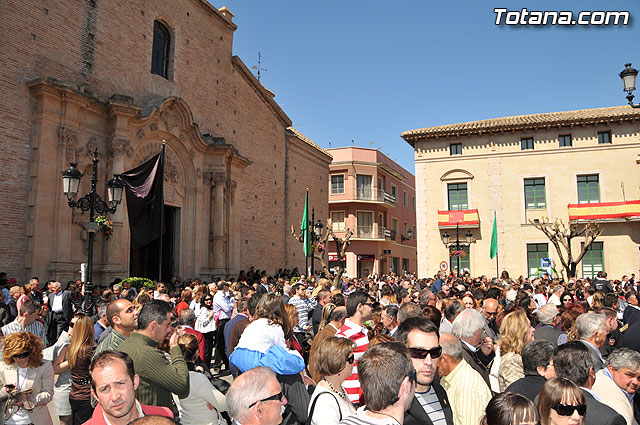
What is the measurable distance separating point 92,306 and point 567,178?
29.5 m

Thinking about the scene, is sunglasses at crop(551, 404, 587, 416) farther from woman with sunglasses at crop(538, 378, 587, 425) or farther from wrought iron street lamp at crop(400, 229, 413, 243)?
wrought iron street lamp at crop(400, 229, 413, 243)

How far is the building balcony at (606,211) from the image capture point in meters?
29.3

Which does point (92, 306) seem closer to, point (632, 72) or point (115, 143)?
point (115, 143)

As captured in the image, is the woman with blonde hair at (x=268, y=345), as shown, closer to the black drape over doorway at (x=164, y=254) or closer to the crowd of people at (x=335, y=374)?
the crowd of people at (x=335, y=374)

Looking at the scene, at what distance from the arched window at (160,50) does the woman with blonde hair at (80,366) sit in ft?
57.0

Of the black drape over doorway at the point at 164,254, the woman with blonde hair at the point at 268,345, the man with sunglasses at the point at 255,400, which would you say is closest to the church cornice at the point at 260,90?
the black drape over doorway at the point at 164,254

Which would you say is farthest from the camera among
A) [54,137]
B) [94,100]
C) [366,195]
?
[366,195]

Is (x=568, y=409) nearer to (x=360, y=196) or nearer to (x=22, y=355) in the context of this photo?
(x=22, y=355)

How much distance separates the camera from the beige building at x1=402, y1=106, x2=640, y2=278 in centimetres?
3012

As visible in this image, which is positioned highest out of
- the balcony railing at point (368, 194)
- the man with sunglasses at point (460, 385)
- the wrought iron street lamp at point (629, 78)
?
the balcony railing at point (368, 194)

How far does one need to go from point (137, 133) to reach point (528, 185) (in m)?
24.9

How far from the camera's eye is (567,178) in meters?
31.3

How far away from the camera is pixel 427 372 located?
3.42m

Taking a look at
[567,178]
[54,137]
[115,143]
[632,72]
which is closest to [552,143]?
[567,178]
